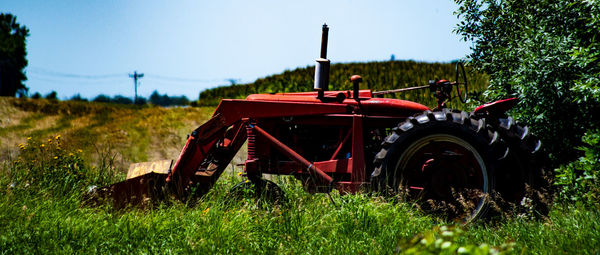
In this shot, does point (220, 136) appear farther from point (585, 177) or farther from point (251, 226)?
point (585, 177)

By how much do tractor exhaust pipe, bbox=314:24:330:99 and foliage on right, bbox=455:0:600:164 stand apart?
7.34ft

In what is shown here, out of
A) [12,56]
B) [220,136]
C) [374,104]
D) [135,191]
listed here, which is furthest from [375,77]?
[12,56]

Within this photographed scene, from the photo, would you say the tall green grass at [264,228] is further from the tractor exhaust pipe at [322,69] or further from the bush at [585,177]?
the tractor exhaust pipe at [322,69]

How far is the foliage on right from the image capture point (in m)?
5.09

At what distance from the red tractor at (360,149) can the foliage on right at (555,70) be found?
914 millimetres

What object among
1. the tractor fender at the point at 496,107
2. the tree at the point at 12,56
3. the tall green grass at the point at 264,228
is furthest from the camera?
the tree at the point at 12,56

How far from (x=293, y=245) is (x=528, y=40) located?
3752 mm

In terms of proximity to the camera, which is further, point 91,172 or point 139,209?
point 91,172

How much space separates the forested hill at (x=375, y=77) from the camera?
12.4m

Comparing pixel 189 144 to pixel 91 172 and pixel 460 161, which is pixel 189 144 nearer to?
pixel 91 172

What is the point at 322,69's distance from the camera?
4957 mm

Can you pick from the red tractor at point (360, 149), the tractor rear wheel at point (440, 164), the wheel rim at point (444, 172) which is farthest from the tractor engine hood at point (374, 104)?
the wheel rim at point (444, 172)

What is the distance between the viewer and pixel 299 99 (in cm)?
512

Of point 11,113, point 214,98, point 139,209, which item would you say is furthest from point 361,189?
point 214,98
